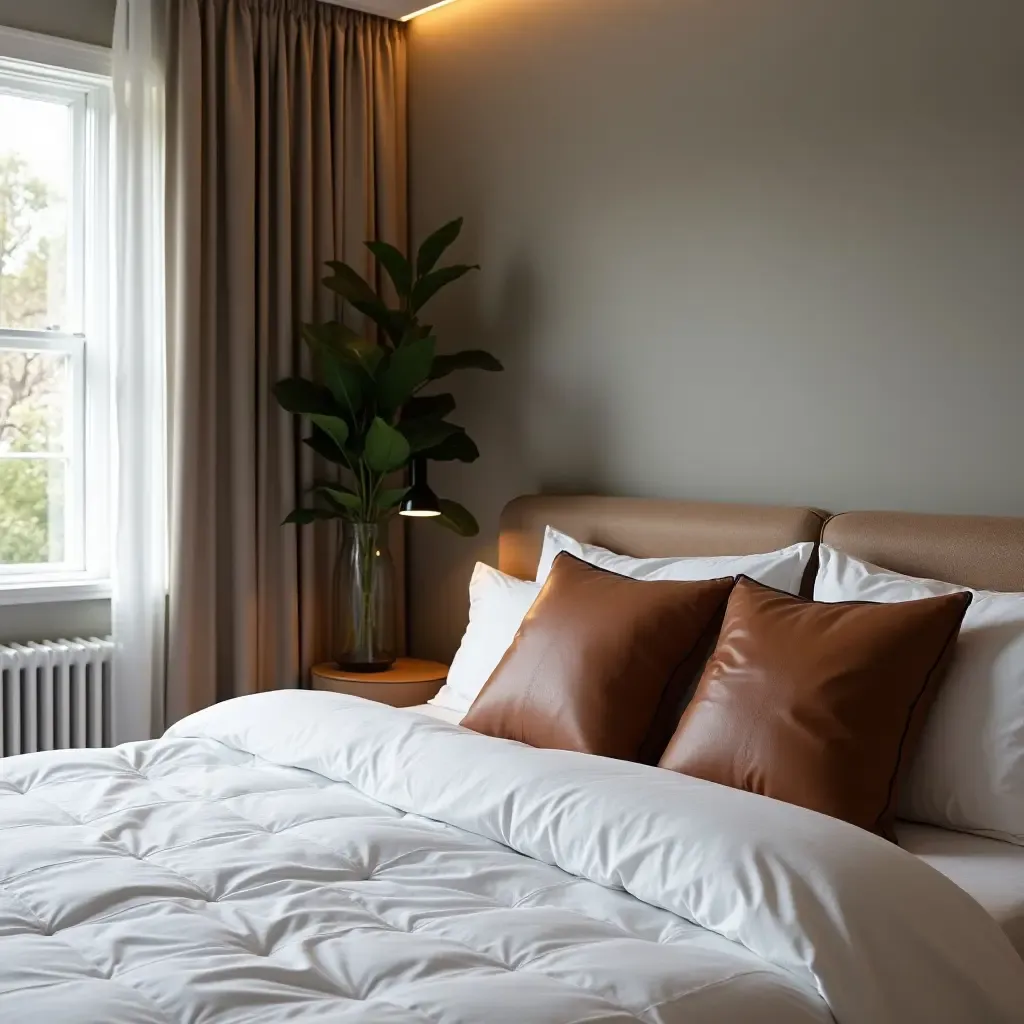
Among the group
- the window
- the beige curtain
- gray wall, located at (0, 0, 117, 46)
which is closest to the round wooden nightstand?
the beige curtain

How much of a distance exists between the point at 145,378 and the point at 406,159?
1.16 m

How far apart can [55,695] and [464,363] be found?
1.47 meters

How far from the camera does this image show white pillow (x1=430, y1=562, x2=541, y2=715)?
3.15m

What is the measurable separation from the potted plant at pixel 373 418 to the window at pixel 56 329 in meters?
0.58

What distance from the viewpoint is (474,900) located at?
1866 millimetres

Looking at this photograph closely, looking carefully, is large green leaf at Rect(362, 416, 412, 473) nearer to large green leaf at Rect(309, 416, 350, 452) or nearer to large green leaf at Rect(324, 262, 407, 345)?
large green leaf at Rect(309, 416, 350, 452)

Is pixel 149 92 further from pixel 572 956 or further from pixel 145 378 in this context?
pixel 572 956

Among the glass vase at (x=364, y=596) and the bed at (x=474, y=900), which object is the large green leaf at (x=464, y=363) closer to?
the glass vase at (x=364, y=596)

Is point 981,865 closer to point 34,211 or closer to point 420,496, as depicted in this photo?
point 420,496

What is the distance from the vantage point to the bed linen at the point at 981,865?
1910mm

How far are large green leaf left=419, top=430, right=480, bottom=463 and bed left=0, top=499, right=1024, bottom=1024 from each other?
1.42m

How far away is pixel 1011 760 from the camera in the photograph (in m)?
2.19

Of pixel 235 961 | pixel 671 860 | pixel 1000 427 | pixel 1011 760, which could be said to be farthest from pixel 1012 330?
pixel 235 961

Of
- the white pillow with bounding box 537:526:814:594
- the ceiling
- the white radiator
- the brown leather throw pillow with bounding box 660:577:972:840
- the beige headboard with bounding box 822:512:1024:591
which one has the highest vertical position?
the ceiling
